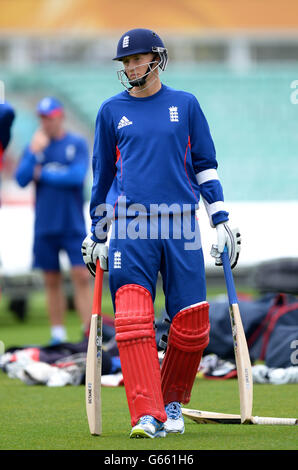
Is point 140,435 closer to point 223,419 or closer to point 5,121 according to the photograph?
point 223,419

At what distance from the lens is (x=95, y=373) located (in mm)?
4430

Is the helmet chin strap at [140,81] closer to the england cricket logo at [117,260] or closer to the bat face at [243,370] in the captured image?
the england cricket logo at [117,260]

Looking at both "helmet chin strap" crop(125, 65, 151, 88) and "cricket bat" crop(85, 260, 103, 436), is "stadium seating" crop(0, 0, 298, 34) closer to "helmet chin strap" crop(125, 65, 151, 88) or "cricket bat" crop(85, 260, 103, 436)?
"helmet chin strap" crop(125, 65, 151, 88)

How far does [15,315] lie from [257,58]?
10385 millimetres

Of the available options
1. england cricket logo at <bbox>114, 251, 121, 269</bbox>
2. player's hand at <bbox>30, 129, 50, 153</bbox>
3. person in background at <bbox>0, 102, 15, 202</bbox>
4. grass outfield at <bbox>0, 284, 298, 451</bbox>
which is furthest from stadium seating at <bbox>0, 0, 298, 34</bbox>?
england cricket logo at <bbox>114, 251, 121, 269</bbox>

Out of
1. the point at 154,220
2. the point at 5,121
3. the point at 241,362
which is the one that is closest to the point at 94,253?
the point at 154,220

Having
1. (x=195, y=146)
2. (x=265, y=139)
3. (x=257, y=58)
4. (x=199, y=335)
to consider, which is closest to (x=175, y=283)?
(x=199, y=335)

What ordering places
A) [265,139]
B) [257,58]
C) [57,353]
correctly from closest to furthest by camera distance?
[57,353], [265,139], [257,58]

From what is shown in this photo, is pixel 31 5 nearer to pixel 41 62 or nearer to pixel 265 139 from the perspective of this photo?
pixel 41 62

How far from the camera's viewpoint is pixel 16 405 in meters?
5.59

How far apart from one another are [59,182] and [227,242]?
185 inches

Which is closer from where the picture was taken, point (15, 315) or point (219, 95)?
point (15, 315)

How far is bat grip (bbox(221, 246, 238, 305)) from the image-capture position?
4402mm
